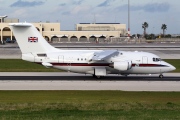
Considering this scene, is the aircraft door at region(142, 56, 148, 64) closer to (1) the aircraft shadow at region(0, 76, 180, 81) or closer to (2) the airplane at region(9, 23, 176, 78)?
(2) the airplane at region(9, 23, 176, 78)

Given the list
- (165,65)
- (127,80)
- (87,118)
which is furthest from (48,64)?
(87,118)

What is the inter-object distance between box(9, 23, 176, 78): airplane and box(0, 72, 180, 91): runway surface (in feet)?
2.70

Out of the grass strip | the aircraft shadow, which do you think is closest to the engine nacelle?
the aircraft shadow

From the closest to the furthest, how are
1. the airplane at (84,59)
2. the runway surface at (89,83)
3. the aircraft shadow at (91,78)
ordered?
the runway surface at (89,83) → the aircraft shadow at (91,78) → the airplane at (84,59)

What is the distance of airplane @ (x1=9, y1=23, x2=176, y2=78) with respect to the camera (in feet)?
124

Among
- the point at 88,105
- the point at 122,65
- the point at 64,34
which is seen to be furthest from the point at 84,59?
the point at 64,34

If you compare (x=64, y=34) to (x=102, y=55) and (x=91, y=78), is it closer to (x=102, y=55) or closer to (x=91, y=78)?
(x=91, y=78)

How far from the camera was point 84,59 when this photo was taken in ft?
125

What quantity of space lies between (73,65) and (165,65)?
8.14m

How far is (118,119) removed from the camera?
51.9 ft

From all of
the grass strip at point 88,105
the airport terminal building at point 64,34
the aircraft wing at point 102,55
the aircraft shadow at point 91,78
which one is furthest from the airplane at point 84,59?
the airport terminal building at point 64,34

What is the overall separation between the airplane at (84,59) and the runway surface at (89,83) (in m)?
0.82

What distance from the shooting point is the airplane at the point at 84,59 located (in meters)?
37.8

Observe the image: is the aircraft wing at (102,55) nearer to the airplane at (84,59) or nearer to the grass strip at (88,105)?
the airplane at (84,59)
